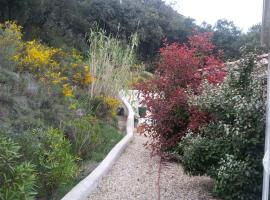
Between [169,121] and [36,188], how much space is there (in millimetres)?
3697

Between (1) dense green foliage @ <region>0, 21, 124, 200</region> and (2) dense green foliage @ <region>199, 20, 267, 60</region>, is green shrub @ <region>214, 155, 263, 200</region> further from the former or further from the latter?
(2) dense green foliage @ <region>199, 20, 267, 60</region>

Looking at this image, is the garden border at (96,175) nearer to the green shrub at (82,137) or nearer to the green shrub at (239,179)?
the green shrub at (82,137)

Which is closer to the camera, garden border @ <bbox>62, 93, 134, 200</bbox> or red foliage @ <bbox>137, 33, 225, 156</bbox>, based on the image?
garden border @ <bbox>62, 93, 134, 200</bbox>

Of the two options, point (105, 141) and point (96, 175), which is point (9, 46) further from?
point (96, 175)

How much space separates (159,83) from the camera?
8469 mm

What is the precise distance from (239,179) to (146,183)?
1920mm

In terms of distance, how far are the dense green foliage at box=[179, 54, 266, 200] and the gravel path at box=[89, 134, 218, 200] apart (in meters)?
0.39

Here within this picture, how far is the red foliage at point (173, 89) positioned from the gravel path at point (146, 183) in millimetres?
552

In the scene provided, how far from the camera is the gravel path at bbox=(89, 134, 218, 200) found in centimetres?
605

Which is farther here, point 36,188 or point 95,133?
point 95,133

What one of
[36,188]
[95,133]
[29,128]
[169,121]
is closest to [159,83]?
[169,121]

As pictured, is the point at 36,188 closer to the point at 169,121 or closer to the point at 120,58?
the point at 169,121

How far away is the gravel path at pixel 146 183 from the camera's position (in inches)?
238

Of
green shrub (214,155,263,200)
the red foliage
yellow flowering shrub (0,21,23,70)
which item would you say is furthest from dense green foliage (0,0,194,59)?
green shrub (214,155,263,200)
